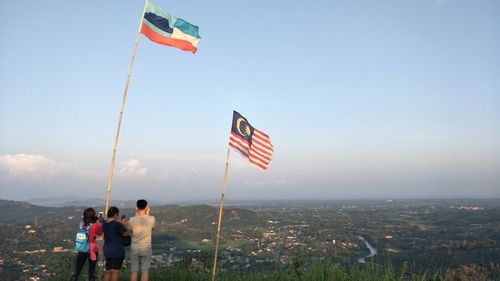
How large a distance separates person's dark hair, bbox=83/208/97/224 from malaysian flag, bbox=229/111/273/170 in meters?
4.63

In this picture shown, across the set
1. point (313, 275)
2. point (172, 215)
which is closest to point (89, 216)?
point (313, 275)

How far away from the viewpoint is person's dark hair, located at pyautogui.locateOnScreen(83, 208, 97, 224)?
973 centimetres

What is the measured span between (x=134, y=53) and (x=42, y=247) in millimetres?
77033

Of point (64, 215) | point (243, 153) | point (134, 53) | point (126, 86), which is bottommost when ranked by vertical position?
point (64, 215)

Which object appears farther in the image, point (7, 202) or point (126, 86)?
point (7, 202)

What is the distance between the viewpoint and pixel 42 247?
241 feet

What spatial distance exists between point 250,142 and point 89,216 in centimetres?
566

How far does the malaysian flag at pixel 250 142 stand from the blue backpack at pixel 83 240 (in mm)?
5004

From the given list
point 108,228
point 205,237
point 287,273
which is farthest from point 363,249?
point 108,228

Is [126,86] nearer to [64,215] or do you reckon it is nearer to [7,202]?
[64,215]

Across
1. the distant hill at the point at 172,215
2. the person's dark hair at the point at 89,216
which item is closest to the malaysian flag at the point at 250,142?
the person's dark hair at the point at 89,216

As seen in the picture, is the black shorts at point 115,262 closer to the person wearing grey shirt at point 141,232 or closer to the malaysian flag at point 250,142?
the person wearing grey shirt at point 141,232

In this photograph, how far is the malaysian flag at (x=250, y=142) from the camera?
12.0 metres

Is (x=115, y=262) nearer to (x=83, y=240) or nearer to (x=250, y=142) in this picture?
(x=83, y=240)
